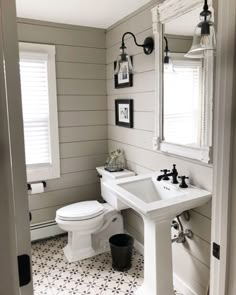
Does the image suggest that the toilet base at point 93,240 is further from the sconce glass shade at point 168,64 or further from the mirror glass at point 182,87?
the sconce glass shade at point 168,64

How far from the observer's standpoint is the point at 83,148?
3182mm

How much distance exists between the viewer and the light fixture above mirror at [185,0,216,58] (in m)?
1.63

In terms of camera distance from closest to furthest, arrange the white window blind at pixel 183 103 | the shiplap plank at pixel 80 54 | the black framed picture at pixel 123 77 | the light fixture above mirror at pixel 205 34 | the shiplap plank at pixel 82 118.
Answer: the light fixture above mirror at pixel 205 34
the white window blind at pixel 183 103
the black framed picture at pixel 123 77
the shiplap plank at pixel 80 54
the shiplap plank at pixel 82 118

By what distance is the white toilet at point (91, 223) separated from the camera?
2576mm

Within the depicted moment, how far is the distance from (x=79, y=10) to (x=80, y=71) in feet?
2.21

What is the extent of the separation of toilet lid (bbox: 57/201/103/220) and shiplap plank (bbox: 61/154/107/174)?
0.51 meters

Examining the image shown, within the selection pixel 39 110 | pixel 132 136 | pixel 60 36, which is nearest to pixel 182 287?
pixel 132 136

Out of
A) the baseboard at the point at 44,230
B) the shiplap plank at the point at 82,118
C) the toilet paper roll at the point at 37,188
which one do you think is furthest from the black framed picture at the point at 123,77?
the baseboard at the point at 44,230

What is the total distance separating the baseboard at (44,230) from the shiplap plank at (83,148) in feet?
2.63

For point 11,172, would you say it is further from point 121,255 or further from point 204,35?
point 121,255

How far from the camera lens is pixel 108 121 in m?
3.27

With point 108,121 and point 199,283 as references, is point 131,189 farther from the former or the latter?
point 108,121

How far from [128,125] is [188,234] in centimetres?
123

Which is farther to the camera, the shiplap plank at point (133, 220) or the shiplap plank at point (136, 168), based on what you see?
the shiplap plank at point (133, 220)
